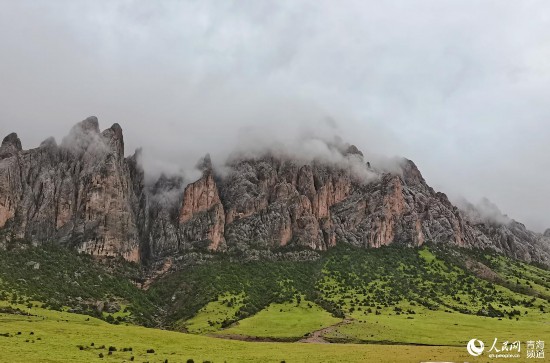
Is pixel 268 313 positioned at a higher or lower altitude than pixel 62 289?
lower

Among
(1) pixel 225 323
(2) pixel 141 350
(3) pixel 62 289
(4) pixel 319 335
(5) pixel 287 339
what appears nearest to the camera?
(2) pixel 141 350

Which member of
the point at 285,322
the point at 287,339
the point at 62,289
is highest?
the point at 62,289

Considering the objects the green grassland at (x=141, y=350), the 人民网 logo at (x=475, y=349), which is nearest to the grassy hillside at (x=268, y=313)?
the 人民网 logo at (x=475, y=349)

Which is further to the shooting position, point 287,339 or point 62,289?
point 62,289

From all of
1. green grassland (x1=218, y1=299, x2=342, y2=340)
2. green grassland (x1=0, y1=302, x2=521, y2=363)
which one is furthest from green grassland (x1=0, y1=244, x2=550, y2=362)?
green grassland (x1=218, y1=299, x2=342, y2=340)

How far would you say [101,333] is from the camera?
10706cm

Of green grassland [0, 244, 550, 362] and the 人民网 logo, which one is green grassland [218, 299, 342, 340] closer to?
green grassland [0, 244, 550, 362]

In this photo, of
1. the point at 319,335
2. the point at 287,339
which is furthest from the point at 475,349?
the point at 287,339

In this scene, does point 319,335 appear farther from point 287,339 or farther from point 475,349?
point 475,349

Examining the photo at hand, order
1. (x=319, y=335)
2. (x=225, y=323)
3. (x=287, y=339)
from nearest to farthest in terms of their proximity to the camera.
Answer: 1. (x=287, y=339)
2. (x=319, y=335)
3. (x=225, y=323)

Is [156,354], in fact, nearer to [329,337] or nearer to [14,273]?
[329,337]

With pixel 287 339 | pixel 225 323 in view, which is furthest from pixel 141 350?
pixel 225 323

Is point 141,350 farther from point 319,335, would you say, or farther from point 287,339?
point 319,335

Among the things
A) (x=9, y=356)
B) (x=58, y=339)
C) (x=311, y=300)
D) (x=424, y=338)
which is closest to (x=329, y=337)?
(x=424, y=338)
